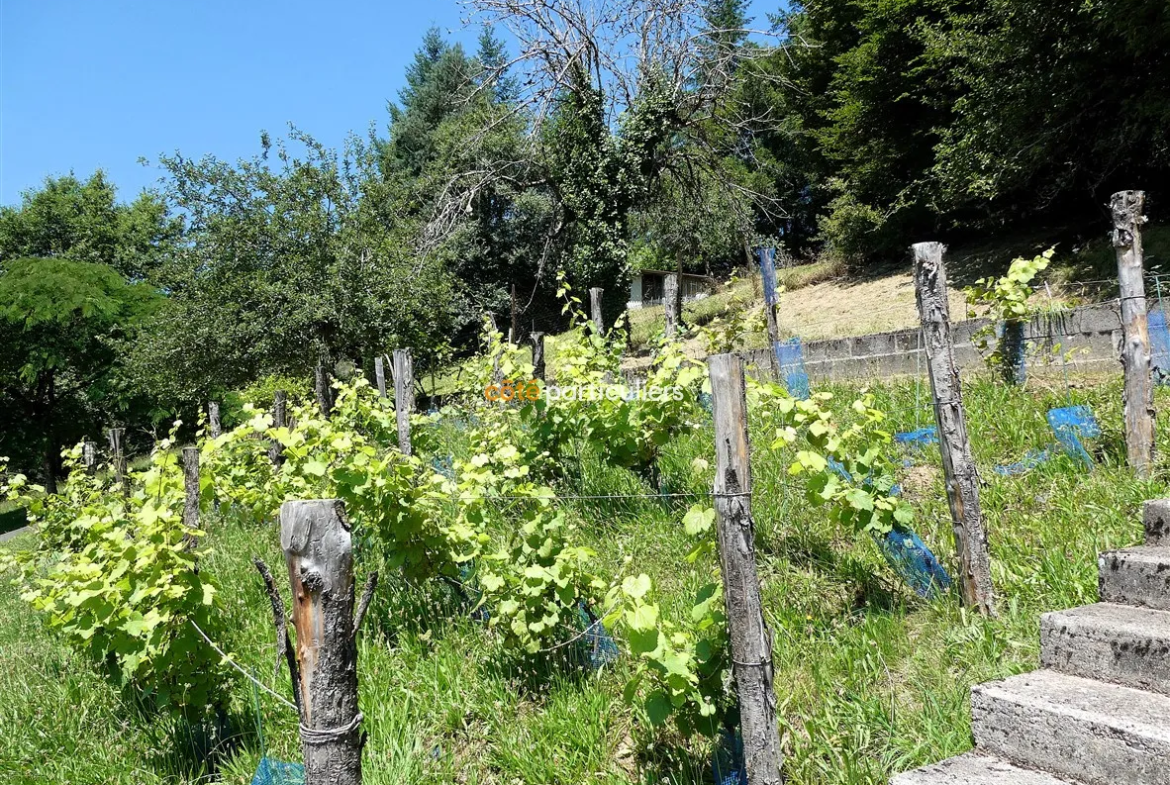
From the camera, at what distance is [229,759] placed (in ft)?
10.5

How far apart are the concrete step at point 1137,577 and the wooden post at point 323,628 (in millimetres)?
2631

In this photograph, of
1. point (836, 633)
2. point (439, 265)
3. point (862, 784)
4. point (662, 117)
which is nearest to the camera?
point (862, 784)

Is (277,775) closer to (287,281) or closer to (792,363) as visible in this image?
(792,363)

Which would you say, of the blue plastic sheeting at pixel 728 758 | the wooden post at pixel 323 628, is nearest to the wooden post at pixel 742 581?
the blue plastic sheeting at pixel 728 758

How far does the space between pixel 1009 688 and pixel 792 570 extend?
1.30 metres

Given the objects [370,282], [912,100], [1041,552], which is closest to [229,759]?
[1041,552]

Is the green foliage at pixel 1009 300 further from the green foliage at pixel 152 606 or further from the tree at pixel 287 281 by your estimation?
the tree at pixel 287 281

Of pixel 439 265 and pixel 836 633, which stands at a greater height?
pixel 439 265

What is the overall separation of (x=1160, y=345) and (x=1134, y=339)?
196 centimetres

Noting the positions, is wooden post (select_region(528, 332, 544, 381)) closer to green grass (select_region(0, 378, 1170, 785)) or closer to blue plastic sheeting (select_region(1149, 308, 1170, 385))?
green grass (select_region(0, 378, 1170, 785))

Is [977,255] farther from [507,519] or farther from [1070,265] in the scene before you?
[507,519]

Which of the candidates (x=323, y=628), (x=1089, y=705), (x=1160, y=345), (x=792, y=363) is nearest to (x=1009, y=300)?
(x=1160, y=345)

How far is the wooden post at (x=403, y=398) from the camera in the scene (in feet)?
17.4

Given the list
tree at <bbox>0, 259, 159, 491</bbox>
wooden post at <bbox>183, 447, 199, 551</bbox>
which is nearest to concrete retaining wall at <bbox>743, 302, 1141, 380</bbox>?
wooden post at <bbox>183, 447, 199, 551</bbox>
